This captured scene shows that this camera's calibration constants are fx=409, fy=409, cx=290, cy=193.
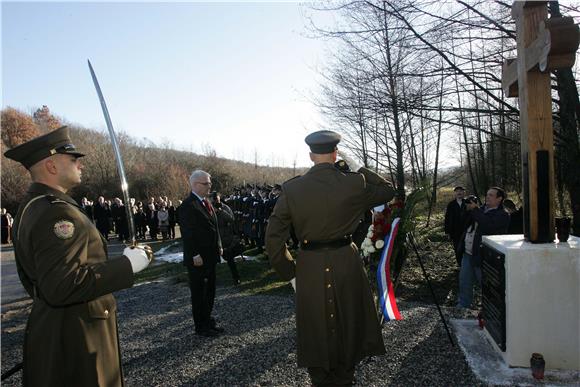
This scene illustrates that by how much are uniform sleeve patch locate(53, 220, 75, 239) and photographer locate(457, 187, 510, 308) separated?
5.15 metres

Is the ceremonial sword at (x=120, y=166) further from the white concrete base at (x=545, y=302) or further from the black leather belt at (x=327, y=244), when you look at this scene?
the white concrete base at (x=545, y=302)

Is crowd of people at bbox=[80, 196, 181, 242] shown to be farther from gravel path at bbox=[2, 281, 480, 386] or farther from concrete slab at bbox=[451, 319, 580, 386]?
concrete slab at bbox=[451, 319, 580, 386]

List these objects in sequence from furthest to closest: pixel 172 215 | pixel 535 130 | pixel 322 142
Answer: pixel 172 215 < pixel 535 130 < pixel 322 142

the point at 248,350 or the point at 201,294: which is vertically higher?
the point at 201,294

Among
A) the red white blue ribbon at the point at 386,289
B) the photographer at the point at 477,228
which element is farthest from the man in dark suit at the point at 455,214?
the red white blue ribbon at the point at 386,289

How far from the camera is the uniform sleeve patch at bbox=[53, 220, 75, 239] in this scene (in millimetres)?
2121

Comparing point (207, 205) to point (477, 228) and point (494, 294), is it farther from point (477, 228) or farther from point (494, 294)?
point (477, 228)

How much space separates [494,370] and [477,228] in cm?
262

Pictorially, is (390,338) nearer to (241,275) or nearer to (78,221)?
(78,221)


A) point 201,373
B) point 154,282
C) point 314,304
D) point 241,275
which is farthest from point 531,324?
point 154,282

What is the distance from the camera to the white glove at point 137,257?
94.9 inches

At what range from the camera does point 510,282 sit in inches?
145

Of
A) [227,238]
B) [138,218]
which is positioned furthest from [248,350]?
[138,218]

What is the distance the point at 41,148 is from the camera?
2373 mm
